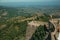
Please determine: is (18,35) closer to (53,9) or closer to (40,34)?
(40,34)

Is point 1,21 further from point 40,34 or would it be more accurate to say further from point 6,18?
point 40,34

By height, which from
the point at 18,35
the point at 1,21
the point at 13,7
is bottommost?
the point at 18,35

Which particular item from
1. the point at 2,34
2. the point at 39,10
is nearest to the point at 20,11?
the point at 39,10

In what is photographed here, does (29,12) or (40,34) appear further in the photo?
(29,12)

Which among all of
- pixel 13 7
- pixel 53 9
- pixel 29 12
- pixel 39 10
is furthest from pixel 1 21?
pixel 53 9

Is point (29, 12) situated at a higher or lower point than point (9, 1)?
lower

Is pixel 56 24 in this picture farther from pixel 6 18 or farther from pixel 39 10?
pixel 6 18

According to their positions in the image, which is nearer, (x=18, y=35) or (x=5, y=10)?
(x=18, y=35)

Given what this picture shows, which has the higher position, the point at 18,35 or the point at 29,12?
the point at 29,12
